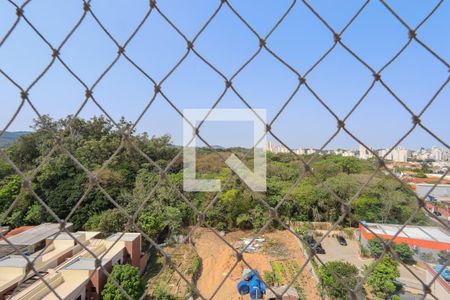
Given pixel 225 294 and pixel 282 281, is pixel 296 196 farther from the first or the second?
pixel 225 294

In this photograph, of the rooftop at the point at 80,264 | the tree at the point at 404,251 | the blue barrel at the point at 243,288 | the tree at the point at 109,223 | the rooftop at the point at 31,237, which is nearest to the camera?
the rooftop at the point at 80,264

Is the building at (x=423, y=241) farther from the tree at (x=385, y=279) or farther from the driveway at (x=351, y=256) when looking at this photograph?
the tree at (x=385, y=279)

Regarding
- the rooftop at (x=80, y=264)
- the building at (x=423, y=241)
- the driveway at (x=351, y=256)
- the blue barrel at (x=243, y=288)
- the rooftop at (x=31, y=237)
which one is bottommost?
the blue barrel at (x=243, y=288)

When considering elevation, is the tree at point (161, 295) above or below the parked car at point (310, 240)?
below

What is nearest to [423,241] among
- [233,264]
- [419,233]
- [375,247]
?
[419,233]

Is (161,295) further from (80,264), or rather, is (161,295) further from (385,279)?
(385,279)

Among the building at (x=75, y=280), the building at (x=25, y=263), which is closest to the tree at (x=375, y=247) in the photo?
the building at (x=75, y=280)

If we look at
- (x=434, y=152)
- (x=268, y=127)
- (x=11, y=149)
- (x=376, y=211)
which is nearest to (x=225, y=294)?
(x=268, y=127)
